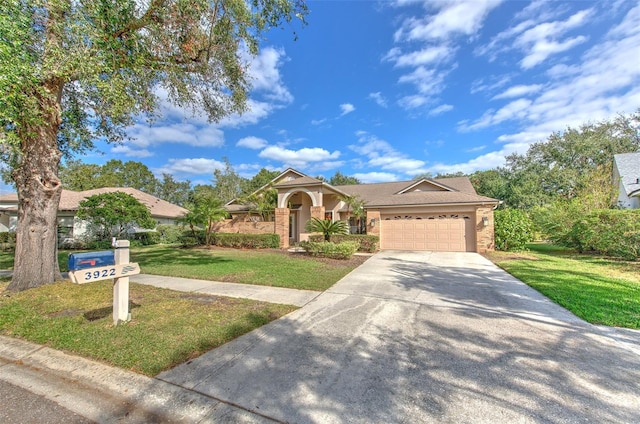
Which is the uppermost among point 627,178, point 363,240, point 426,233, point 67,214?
point 627,178

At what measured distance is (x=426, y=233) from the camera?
50.1 ft

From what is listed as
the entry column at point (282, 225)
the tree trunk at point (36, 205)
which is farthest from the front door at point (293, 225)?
the tree trunk at point (36, 205)

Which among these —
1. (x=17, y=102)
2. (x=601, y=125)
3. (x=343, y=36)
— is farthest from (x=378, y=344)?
(x=601, y=125)

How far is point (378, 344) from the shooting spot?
370 centimetres

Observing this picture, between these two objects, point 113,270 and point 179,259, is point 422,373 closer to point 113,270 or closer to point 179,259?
point 113,270

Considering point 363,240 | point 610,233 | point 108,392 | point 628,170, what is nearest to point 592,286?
point 610,233

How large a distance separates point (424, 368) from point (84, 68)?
7826 millimetres

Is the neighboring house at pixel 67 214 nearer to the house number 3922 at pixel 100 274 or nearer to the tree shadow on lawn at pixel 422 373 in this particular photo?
the house number 3922 at pixel 100 274

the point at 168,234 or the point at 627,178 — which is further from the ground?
the point at 627,178

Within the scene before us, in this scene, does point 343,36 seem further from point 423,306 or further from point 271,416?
point 271,416

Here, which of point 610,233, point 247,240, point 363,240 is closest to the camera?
point 610,233

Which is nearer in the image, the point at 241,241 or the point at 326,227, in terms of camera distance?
the point at 326,227

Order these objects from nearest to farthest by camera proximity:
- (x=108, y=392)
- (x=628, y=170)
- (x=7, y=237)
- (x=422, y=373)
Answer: (x=108, y=392)
(x=422, y=373)
(x=7, y=237)
(x=628, y=170)

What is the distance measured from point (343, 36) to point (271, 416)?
12862mm
